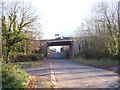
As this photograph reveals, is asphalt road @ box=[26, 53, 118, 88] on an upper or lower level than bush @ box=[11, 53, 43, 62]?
lower

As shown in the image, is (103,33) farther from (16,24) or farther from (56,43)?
(56,43)

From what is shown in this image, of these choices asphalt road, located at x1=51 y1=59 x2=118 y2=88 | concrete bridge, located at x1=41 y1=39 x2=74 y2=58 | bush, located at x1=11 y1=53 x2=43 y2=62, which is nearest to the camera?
asphalt road, located at x1=51 y1=59 x2=118 y2=88

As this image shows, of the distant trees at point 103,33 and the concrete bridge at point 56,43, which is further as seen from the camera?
the concrete bridge at point 56,43

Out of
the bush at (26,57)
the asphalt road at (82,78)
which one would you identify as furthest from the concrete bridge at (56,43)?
the asphalt road at (82,78)

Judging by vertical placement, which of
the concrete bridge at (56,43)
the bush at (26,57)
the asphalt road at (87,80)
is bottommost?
the asphalt road at (87,80)

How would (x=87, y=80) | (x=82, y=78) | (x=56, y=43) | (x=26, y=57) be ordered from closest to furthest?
1. (x=87, y=80)
2. (x=82, y=78)
3. (x=26, y=57)
4. (x=56, y=43)

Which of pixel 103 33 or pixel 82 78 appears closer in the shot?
pixel 82 78

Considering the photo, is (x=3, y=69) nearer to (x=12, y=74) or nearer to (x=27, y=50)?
(x=12, y=74)

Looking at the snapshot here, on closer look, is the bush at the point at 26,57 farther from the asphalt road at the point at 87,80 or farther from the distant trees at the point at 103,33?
the asphalt road at the point at 87,80

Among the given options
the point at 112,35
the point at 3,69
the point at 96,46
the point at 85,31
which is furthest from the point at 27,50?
the point at 3,69

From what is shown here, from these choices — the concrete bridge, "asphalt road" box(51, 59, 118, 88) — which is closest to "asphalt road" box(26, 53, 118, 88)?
"asphalt road" box(51, 59, 118, 88)

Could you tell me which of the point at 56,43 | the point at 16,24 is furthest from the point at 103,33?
the point at 56,43

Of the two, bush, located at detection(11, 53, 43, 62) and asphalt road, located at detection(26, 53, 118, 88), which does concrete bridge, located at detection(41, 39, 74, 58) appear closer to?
bush, located at detection(11, 53, 43, 62)

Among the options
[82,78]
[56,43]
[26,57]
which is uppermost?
[56,43]
